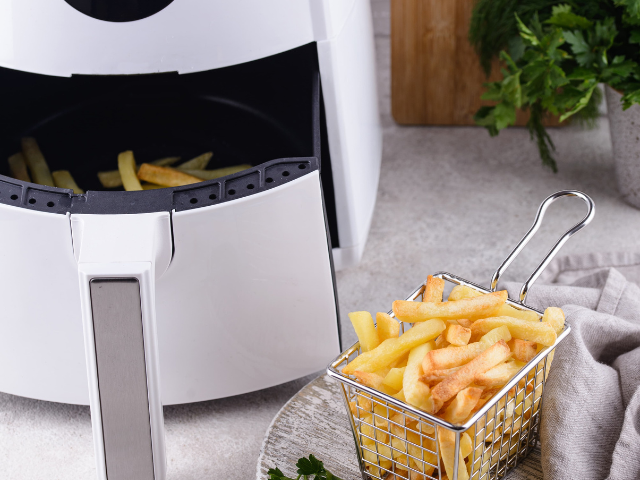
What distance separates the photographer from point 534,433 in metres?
0.78

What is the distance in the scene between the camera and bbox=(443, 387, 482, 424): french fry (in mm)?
604

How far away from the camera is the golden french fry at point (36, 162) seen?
0.97 m

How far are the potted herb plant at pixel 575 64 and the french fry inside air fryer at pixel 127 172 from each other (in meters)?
0.48

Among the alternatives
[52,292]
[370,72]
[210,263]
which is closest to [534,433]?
[210,263]

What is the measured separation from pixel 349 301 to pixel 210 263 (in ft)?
1.28

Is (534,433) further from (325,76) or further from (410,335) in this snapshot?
(325,76)

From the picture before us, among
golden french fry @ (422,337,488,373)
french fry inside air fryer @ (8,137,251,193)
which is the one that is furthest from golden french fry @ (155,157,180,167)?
golden french fry @ (422,337,488,373)

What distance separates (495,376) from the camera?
63cm

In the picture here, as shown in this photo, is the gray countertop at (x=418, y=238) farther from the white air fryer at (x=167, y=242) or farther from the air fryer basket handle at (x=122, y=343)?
the air fryer basket handle at (x=122, y=343)

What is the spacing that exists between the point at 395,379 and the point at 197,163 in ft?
1.65

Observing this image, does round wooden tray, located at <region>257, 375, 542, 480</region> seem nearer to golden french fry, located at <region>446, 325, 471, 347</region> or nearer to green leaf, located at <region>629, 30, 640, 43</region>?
golden french fry, located at <region>446, 325, 471, 347</region>

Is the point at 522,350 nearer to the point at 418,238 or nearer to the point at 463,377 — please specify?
the point at 463,377

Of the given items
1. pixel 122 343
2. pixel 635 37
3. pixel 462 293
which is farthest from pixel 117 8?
pixel 635 37

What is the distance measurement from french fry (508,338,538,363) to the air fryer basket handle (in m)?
0.32
